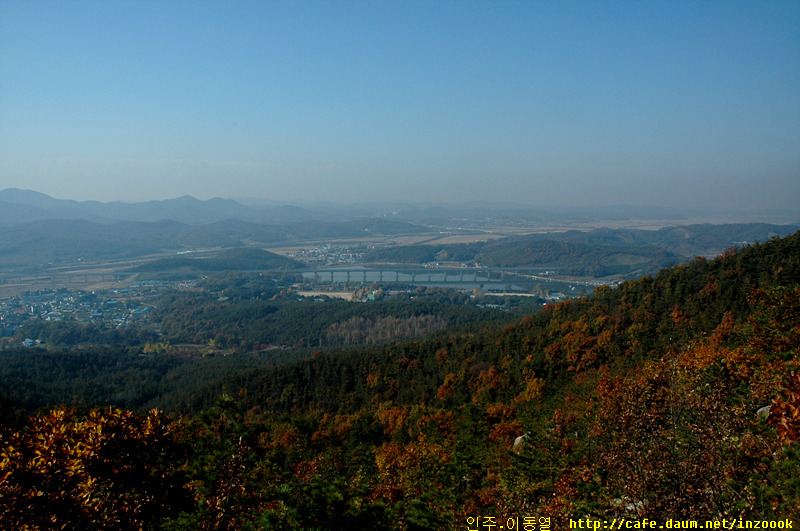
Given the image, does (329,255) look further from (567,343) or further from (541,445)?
(541,445)

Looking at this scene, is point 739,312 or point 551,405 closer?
point 551,405

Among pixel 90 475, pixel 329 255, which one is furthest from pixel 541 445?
pixel 329 255

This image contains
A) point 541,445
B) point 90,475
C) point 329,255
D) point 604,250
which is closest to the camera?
point 90,475

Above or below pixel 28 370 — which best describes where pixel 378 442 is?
above

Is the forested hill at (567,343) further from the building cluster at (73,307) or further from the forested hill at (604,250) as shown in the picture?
the forested hill at (604,250)

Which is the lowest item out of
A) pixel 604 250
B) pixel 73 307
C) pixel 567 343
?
pixel 73 307

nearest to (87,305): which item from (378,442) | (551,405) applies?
(378,442)

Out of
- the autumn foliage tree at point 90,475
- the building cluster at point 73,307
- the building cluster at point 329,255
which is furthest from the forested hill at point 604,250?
the autumn foliage tree at point 90,475

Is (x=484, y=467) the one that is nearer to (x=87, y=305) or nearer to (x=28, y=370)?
(x=28, y=370)

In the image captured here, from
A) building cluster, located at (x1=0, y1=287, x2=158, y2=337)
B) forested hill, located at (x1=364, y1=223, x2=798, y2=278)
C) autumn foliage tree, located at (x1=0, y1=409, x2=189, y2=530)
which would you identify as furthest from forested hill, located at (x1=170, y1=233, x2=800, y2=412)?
forested hill, located at (x1=364, y1=223, x2=798, y2=278)
